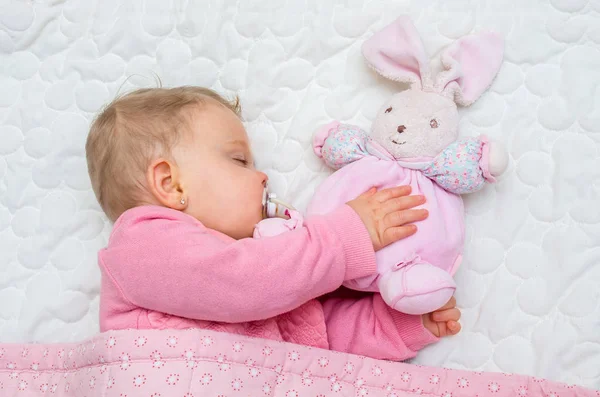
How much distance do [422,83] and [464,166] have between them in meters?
0.19

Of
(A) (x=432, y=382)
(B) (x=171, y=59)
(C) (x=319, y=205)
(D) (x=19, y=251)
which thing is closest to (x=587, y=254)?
(A) (x=432, y=382)

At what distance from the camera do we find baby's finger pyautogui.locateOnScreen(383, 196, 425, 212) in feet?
3.70

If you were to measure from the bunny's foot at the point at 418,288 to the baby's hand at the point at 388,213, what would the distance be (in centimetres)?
6

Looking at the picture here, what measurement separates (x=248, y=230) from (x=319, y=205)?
14 cm

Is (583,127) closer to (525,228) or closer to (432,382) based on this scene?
(525,228)

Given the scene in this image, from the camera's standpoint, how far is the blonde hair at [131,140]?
1.17 m

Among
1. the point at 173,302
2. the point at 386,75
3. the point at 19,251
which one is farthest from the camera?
the point at 19,251

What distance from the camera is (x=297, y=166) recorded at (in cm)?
137

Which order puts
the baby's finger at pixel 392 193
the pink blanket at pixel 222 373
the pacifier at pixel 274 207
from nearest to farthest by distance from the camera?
the pink blanket at pixel 222 373
the baby's finger at pixel 392 193
the pacifier at pixel 274 207

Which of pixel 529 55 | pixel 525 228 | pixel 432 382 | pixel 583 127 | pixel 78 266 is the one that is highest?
pixel 529 55

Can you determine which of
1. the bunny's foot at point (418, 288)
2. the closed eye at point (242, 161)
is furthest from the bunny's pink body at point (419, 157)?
the closed eye at point (242, 161)

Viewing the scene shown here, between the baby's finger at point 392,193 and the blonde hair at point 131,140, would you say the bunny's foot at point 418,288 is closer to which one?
the baby's finger at point 392,193

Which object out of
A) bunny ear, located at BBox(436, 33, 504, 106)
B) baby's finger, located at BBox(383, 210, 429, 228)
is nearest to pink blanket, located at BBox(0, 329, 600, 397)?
baby's finger, located at BBox(383, 210, 429, 228)

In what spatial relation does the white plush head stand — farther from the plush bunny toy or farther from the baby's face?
the baby's face
